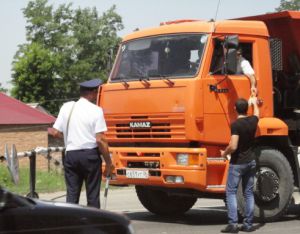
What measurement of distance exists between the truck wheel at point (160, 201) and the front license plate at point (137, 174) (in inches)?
49.0

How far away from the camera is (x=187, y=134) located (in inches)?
408

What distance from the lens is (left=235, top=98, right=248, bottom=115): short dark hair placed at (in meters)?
9.92

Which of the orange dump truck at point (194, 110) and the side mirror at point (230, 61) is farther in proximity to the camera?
the side mirror at point (230, 61)

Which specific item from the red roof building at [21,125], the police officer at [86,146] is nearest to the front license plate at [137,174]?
the police officer at [86,146]

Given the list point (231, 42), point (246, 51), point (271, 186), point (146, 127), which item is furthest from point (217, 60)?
point (271, 186)

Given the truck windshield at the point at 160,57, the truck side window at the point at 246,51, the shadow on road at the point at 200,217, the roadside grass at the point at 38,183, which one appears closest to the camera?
the truck windshield at the point at 160,57

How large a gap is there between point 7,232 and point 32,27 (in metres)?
76.7

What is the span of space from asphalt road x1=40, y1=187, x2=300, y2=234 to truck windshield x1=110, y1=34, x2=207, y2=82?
7.28 feet

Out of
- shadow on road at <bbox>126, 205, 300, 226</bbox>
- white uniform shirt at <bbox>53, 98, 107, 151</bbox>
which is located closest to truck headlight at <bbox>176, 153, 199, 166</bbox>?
shadow on road at <bbox>126, 205, 300, 226</bbox>

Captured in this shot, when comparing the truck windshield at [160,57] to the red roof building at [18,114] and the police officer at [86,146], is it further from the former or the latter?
the red roof building at [18,114]

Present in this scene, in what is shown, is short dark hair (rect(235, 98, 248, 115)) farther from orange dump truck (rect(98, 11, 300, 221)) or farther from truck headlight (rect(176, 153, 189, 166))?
truck headlight (rect(176, 153, 189, 166))

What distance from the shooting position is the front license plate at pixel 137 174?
1073cm

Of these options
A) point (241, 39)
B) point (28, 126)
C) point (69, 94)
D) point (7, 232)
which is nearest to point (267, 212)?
point (241, 39)

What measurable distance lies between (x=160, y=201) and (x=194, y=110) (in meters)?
2.46
